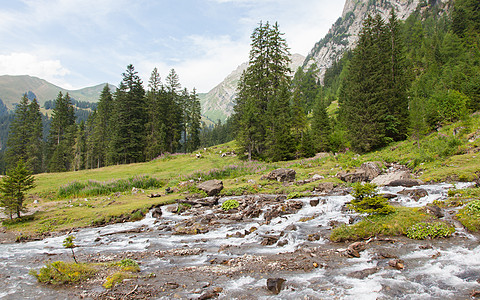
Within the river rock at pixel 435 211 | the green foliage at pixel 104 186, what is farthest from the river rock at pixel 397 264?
the green foliage at pixel 104 186

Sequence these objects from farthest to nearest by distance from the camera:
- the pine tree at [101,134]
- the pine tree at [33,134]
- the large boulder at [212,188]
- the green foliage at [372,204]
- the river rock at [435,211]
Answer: the pine tree at [33,134], the pine tree at [101,134], the large boulder at [212,188], the green foliage at [372,204], the river rock at [435,211]

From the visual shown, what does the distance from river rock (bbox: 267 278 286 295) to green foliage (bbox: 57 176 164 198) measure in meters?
24.0

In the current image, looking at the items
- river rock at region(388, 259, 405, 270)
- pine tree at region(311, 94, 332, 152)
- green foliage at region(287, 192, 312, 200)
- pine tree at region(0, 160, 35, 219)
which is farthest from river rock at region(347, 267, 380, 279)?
pine tree at region(311, 94, 332, 152)

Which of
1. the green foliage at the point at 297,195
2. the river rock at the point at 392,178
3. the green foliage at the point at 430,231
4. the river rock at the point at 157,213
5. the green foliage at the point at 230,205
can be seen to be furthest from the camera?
the green foliage at the point at 297,195

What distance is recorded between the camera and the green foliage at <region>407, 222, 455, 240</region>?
28.3ft

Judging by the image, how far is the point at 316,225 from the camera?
38.7 ft

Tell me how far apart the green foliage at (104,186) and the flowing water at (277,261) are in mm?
13382

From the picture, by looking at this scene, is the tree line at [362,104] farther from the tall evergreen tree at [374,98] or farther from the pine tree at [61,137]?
the pine tree at [61,137]

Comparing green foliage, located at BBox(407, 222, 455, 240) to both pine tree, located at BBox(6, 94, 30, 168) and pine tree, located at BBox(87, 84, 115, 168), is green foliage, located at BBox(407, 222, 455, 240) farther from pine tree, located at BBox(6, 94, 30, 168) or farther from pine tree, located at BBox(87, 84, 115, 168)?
pine tree, located at BBox(6, 94, 30, 168)

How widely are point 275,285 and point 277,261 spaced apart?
190 centimetres

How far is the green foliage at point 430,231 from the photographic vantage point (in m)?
8.62

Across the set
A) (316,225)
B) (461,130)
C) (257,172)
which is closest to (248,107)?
(257,172)

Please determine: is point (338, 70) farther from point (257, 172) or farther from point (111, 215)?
point (111, 215)

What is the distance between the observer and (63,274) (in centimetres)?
729
